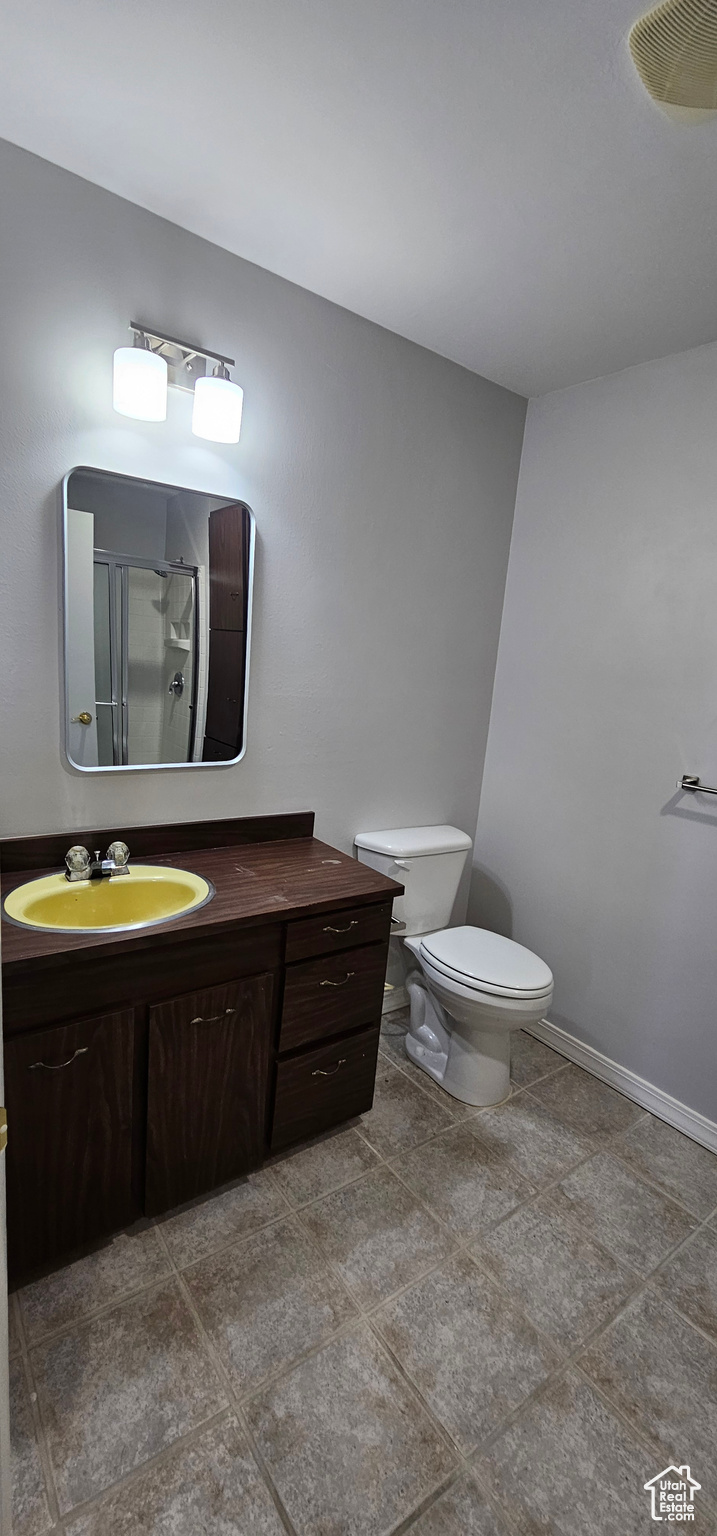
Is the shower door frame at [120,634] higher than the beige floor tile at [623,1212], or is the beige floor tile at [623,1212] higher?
the shower door frame at [120,634]

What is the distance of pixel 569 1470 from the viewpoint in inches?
45.3

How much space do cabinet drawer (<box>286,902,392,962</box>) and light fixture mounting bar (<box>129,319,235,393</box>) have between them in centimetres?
134

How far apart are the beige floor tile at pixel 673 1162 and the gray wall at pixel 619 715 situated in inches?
5.3

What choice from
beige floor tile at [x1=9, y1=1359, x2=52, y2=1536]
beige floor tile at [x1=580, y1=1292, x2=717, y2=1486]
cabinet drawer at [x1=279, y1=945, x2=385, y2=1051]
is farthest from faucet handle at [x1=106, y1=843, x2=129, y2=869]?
beige floor tile at [x1=580, y1=1292, x2=717, y2=1486]

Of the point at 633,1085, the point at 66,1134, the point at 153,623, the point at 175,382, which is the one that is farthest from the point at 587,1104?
the point at 175,382

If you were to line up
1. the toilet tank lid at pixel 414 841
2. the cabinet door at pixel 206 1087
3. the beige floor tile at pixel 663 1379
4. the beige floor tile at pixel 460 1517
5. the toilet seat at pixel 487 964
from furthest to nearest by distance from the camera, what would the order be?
the toilet tank lid at pixel 414 841, the toilet seat at pixel 487 964, the cabinet door at pixel 206 1087, the beige floor tile at pixel 663 1379, the beige floor tile at pixel 460 1517

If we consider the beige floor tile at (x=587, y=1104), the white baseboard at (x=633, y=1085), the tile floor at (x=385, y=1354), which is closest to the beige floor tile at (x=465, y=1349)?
the tile floor at (x=385, y=1354)

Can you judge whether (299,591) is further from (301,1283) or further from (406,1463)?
(406,1463)

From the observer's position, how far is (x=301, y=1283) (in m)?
1.44

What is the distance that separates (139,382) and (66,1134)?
63.2 inches

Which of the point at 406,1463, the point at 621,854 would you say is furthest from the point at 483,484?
the point at 406,1463

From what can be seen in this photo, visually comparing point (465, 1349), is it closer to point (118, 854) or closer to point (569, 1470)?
point (569, 1470)

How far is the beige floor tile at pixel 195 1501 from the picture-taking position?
40.3 inches

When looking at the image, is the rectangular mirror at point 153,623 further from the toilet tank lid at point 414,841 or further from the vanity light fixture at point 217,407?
the toilet tank lid at point 414,841
